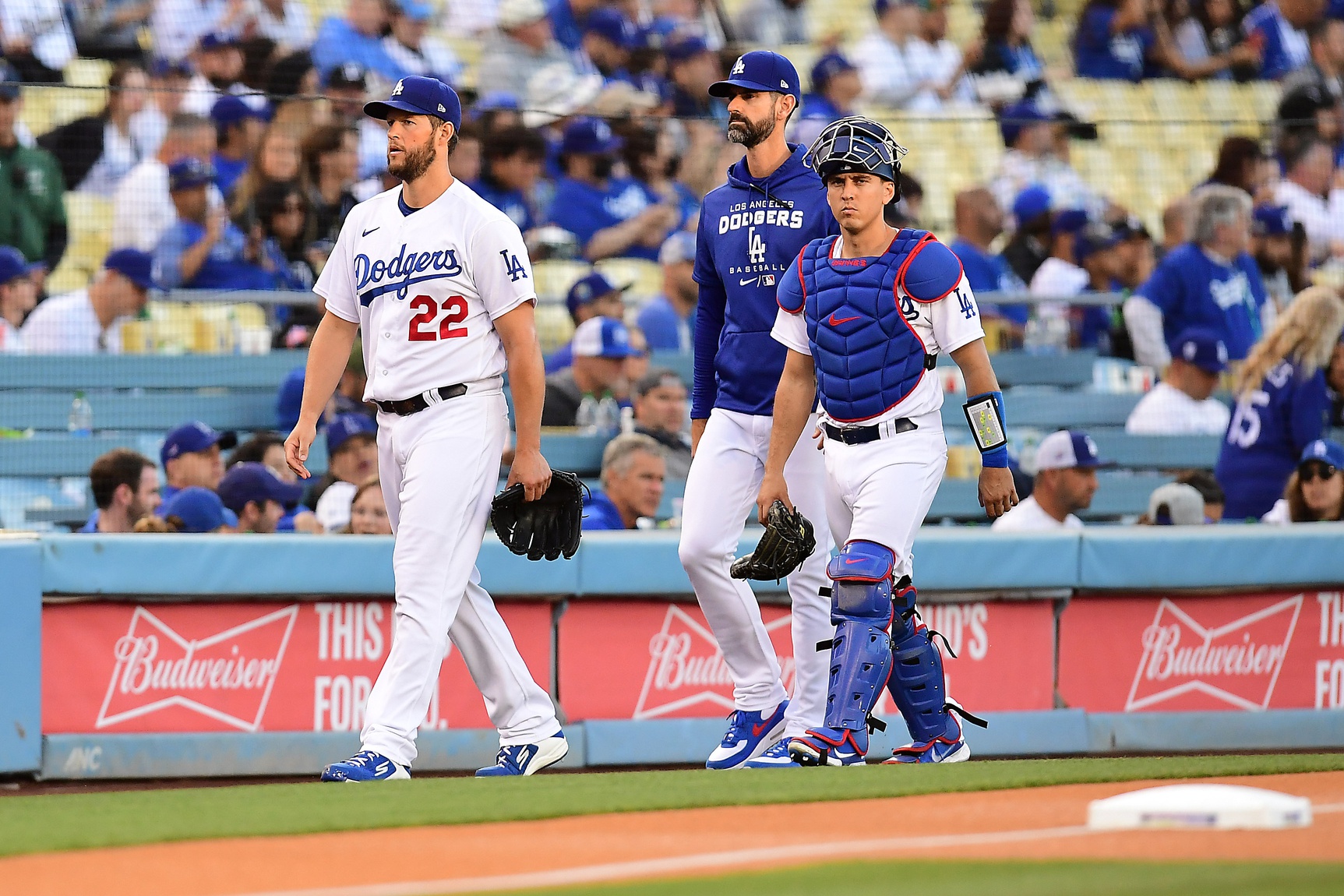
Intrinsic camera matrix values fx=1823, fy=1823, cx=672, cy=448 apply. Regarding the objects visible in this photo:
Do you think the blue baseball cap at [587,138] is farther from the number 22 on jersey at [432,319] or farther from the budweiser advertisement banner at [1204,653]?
the number 22 on jersey at [432,319]

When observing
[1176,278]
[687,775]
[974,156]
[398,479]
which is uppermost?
[974,156]

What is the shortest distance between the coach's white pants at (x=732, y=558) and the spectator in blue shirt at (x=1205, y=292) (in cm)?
558

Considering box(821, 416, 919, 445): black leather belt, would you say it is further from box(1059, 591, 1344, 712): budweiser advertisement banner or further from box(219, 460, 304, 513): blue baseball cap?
box(219, 460, 304, 513): blue baseball cap

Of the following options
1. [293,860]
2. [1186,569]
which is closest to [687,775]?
[293,860]

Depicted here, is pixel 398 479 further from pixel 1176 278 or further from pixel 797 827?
pixel 1176 278

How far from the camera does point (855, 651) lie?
5.27m

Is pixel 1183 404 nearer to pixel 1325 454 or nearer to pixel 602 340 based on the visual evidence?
pixel 1325 454

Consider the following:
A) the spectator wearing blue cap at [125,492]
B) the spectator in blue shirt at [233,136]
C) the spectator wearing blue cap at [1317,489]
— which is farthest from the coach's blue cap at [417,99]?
the spectator wearing blue cap at [1317,489]

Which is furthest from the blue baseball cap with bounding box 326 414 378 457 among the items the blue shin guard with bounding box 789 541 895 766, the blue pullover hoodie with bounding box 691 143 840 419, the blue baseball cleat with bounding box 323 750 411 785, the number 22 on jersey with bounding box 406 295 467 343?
the blue shin guard with bounding box 789 541 895 766

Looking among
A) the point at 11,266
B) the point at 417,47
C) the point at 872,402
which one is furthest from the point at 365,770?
the point at 417,47

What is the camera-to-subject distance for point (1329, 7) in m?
15.5

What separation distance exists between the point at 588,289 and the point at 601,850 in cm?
611

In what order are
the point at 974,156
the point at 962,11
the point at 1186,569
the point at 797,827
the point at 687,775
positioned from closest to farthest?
the point at 797,827 < the point at 687,775 < the point at 1186,569 < the point at 974,156 < the point at 962,11

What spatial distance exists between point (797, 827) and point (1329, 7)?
13.4 m
